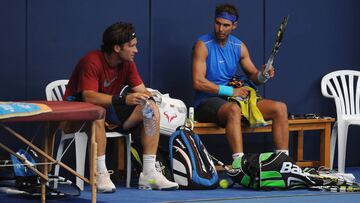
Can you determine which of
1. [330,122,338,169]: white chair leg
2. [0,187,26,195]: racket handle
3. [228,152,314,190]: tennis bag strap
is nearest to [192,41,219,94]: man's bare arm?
[228,152,314,190]: tennis bag strap

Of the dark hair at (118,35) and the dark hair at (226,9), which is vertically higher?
the dark hair at (226,9)

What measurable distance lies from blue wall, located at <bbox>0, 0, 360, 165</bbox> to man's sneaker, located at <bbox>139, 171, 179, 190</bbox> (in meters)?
1.19

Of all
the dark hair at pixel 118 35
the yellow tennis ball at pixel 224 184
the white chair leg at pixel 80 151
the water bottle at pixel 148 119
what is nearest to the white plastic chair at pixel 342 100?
the yellow tennis ball at pixel 224 184

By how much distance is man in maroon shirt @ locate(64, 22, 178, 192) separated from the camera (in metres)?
7.28

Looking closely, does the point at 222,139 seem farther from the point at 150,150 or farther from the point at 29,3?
the point at 29,3

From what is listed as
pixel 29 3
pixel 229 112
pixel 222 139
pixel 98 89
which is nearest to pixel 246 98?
pixel 229 112

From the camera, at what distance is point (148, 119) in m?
7.45

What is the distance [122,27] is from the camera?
295 inches

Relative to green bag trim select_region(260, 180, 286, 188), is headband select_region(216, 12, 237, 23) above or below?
above

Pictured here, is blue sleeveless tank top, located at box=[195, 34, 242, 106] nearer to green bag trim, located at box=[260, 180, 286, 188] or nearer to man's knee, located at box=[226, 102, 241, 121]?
man's knee, located at box=[226, 102, 241, 121]

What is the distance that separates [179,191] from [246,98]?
124cm

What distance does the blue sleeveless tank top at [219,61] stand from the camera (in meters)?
8.49

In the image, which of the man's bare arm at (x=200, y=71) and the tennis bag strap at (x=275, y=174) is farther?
the man's bare arm at (x=200, y=71)

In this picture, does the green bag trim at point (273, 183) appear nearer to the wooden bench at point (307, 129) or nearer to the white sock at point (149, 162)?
the white sock at point (149, 162)
